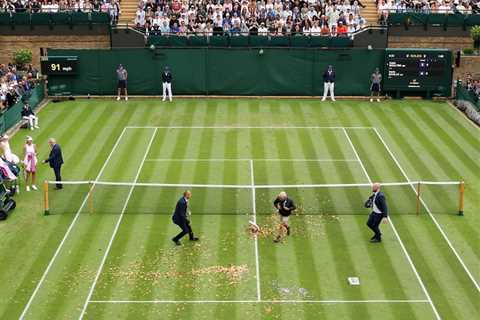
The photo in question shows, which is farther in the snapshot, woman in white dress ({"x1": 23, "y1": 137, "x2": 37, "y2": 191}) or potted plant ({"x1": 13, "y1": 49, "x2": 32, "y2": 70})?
potted plant ({"x1": 13, "y1": 49, "x2": 32, "y2": 70})

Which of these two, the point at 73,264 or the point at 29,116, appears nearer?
the point at 73,264

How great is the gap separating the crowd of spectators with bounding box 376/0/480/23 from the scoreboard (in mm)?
5055

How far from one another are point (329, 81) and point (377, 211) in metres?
20.9

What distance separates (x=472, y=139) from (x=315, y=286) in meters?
18.0

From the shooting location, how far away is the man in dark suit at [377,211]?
26.9 meters

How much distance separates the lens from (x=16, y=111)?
41812 mm

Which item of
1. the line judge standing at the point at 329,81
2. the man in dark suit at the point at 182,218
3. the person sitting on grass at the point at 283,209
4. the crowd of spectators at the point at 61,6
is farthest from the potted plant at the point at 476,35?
the man in dark suit at the point at 182,218

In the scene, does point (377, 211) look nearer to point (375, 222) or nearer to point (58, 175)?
point (375, 222)

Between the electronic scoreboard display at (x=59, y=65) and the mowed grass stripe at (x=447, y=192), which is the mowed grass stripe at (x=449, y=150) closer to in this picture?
the mowed grass stripe at (x=447, y=192)

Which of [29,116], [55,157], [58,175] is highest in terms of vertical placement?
[55,157]

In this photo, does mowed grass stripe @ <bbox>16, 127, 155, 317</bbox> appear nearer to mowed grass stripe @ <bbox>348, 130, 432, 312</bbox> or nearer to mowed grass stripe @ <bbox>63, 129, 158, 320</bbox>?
mowed grass stripe @ <bbox>63, 129, 158, 320</bbox>

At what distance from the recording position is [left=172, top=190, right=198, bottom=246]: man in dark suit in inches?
1046

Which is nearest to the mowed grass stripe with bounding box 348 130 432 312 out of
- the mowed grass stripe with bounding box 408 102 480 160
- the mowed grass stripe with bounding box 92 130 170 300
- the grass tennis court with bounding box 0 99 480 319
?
the grass tennis court with bounding box 0 99 480 319

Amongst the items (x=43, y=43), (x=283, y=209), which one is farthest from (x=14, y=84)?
(x=283, y=209)
